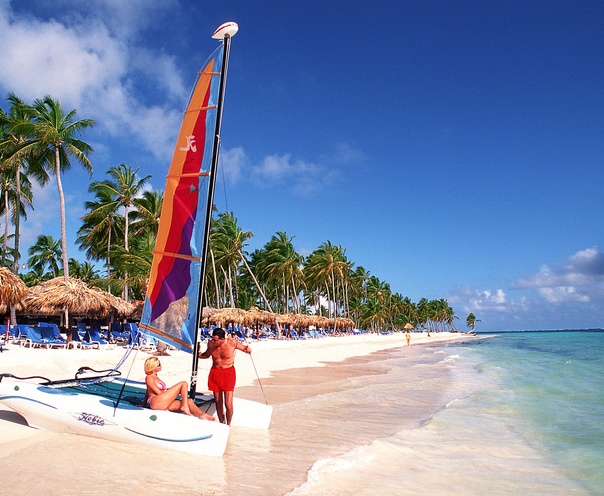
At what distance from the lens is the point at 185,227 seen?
5.93 meters

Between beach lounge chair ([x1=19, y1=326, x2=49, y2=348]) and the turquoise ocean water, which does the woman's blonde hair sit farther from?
beach lounge chair ([x1=19, y1=326, x2=49, y2=348])

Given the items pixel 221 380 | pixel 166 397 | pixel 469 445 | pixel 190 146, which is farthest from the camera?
pixel 469 445

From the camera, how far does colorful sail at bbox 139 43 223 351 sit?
229 inches

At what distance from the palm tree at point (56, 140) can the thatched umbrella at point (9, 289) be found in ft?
23.6

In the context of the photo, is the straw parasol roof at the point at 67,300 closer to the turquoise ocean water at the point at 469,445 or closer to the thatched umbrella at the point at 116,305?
the thatched umbrella at the point at 116,305

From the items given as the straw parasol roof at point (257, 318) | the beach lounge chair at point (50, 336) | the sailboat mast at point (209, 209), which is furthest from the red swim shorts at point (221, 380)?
the straw parasol roof at point (257, 318)

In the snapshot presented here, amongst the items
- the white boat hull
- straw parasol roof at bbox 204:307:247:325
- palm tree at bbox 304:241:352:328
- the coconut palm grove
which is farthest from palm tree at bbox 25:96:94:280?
palm tree at bbox 304:241:352:328

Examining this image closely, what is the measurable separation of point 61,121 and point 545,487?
1016 inches

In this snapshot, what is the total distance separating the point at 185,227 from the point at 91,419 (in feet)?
8.20

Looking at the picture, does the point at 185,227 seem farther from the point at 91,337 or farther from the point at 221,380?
the point at 91,337

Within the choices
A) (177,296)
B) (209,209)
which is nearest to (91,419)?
(177,296)

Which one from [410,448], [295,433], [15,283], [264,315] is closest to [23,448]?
[295,433]

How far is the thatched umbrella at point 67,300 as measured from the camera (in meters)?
17.0

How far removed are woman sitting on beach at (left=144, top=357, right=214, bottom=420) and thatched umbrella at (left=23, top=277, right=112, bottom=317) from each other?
13457 millimetres
